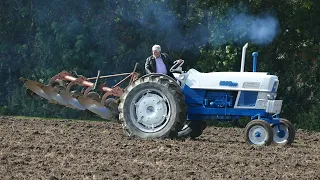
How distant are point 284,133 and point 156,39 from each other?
945 centimetres

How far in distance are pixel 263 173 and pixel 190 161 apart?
4.54ft

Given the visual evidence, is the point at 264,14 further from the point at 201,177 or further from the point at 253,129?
the point at 201,177

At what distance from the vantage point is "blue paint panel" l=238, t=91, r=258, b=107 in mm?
15297

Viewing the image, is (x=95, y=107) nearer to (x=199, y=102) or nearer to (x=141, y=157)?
(x=199, y=102)

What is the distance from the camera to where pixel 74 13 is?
25.5 metres

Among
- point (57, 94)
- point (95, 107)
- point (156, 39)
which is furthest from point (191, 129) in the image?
point (156, 39)

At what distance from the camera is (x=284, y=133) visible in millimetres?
15328

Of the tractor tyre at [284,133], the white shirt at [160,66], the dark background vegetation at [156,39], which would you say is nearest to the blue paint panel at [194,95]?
the white shirt at [160,66]

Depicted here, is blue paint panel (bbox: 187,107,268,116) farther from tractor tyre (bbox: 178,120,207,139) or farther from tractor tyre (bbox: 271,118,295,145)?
tractor tyre (bbox: 178,120,207,139)

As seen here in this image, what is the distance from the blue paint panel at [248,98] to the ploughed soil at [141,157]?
2.35ft

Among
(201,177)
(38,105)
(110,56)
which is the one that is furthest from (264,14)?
(201,177)

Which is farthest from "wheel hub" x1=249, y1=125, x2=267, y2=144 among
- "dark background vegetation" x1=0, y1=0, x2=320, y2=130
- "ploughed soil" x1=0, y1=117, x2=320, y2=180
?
"dark background vegetation" x1=0, y1=0, x2=320, y2=130

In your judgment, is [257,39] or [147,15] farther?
[147,15]

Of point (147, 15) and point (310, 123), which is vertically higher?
point (147, 15)
